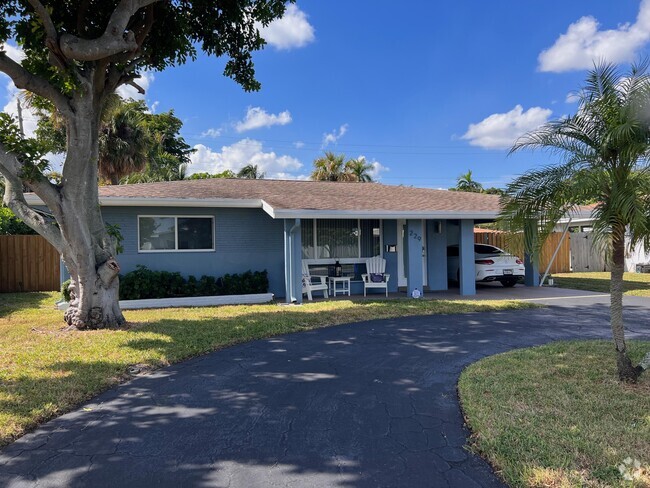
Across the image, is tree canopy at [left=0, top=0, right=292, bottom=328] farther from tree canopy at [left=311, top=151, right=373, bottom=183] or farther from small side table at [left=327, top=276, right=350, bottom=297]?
tree canopy at [left=311, top=151, right=373, bottom=183]

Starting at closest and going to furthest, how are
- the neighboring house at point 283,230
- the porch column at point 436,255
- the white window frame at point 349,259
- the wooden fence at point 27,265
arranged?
the neighboring house at point 283,230 < the white window frame at point 349,259 < the porch column at point 436,255 < the wooden fence at point 27,265

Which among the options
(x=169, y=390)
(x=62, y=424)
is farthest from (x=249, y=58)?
(x=62, y=424)

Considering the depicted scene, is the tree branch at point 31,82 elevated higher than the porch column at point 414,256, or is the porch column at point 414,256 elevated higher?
the tree branch at point 31,82

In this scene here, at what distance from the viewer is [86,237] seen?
25.2 feet

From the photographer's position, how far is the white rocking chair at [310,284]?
11.6m

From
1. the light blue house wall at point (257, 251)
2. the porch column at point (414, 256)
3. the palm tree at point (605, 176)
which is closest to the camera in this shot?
the palm tree at point (605, 176)

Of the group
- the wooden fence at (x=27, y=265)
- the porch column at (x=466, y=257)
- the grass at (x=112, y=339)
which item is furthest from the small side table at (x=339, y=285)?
the wooden fence at (x=27, y=265)

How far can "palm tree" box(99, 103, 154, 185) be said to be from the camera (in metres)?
18.5

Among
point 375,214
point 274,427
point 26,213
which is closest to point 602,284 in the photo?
point 375,214

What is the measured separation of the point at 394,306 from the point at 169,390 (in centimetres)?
645

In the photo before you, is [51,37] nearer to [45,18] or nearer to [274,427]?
[45,18]

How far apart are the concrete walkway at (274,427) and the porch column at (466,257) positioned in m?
6.02

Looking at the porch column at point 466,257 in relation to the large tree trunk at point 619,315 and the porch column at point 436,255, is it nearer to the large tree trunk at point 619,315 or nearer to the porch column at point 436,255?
the porch column at point 436,255

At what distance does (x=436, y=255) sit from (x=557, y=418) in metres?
10.2
